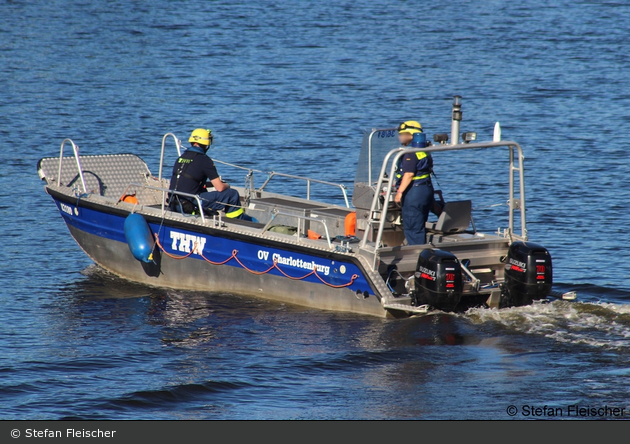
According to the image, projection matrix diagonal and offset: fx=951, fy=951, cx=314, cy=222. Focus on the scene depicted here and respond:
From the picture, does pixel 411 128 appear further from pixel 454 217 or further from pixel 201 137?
pixel 201 137

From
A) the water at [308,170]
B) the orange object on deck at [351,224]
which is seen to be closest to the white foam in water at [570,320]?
the water at [308,170]

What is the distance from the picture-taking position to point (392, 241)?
11664 mm

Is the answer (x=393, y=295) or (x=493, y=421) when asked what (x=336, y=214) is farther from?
(x=493, y=421)

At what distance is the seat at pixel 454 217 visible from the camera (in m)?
11.1

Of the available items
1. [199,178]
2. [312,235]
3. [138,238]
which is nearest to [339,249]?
[312,235]

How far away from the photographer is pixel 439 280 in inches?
401

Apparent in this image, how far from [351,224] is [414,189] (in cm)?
128

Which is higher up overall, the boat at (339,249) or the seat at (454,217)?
the seat at (454,217)

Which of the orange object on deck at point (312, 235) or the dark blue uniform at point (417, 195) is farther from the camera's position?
the orange object on deck at point (312, 235)

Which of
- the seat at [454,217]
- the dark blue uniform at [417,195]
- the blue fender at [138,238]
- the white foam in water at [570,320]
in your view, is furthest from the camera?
the blue fender at [138,238]

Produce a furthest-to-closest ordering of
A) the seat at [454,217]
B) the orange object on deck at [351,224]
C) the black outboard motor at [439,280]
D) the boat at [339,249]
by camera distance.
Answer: the orange object on deck at [351,224], the seat at [454,217], the boat at [339,249], the black outboard motor at [439,280]

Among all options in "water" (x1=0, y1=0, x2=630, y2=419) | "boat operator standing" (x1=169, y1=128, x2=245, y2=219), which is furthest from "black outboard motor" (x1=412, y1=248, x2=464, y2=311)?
"boat operator standing" (x1=169, y1=128, x2=245, y2=219)

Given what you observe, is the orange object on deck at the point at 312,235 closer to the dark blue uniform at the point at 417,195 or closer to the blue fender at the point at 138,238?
the dark blue uniform at the point at 417,195

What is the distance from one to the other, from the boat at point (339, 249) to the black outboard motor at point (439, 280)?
0.04ft
